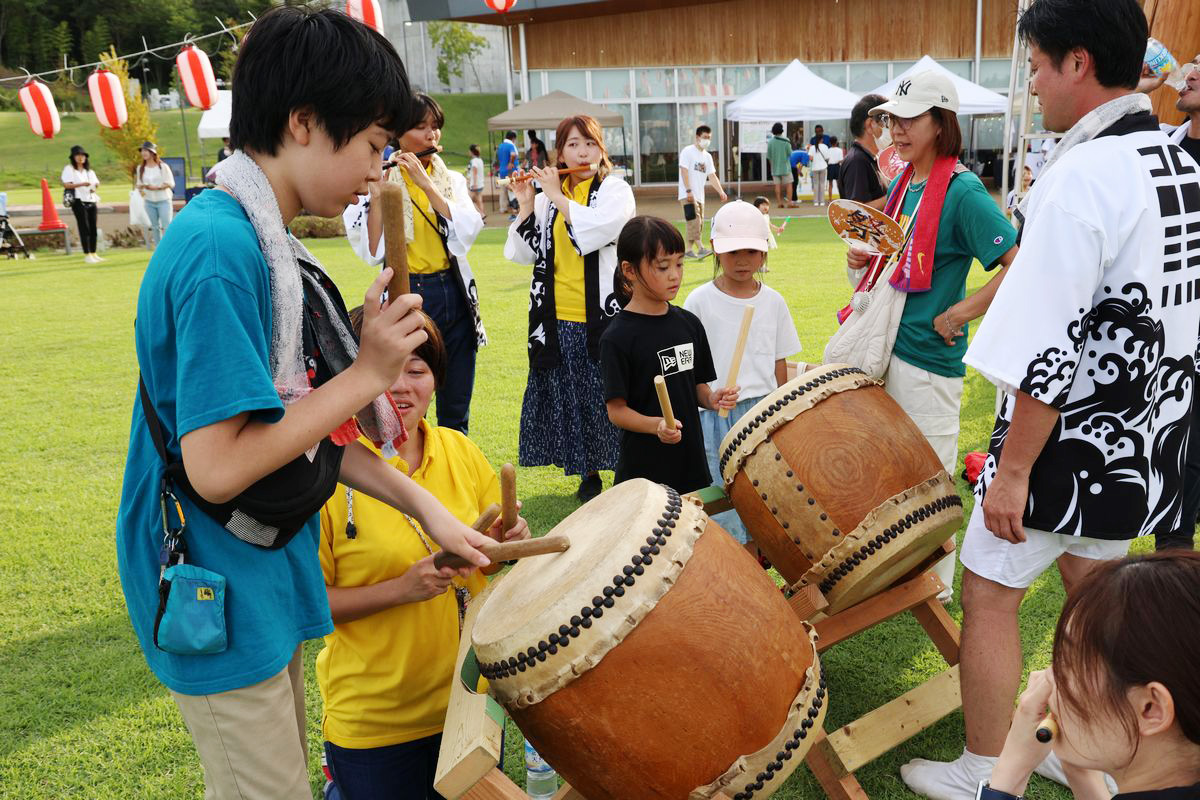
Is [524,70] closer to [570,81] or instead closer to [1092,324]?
[570,81]

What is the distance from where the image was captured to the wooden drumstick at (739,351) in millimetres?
3229

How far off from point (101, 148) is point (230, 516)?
44240 millimetres

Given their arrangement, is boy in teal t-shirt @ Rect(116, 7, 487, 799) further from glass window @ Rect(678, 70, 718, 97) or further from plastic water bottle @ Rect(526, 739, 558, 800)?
glass window @ Rect(678, 70, 718, 97)

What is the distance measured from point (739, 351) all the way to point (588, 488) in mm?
1389

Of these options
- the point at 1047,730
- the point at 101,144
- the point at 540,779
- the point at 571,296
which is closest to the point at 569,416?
the point at 571,296

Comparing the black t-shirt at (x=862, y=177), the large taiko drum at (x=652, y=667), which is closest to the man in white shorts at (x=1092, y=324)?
the large taiko drum at (x=652, y=667)

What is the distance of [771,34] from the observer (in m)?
22.7

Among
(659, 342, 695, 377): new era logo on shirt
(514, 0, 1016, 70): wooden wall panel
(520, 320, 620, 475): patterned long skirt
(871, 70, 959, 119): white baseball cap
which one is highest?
Answer: (514, 0, 1016, 70): wooden wall panel

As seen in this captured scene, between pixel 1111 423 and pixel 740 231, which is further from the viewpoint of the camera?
pixel 740 231

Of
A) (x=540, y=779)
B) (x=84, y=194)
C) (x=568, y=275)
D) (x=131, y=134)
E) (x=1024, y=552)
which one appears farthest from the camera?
(x=131, y=134)

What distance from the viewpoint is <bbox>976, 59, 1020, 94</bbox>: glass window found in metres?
22.4

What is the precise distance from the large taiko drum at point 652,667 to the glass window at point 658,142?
2294 cm

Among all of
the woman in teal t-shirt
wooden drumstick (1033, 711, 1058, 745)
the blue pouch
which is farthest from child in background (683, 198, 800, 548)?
the blue pouch

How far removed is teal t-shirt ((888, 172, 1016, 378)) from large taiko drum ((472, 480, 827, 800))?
5.18 ft
